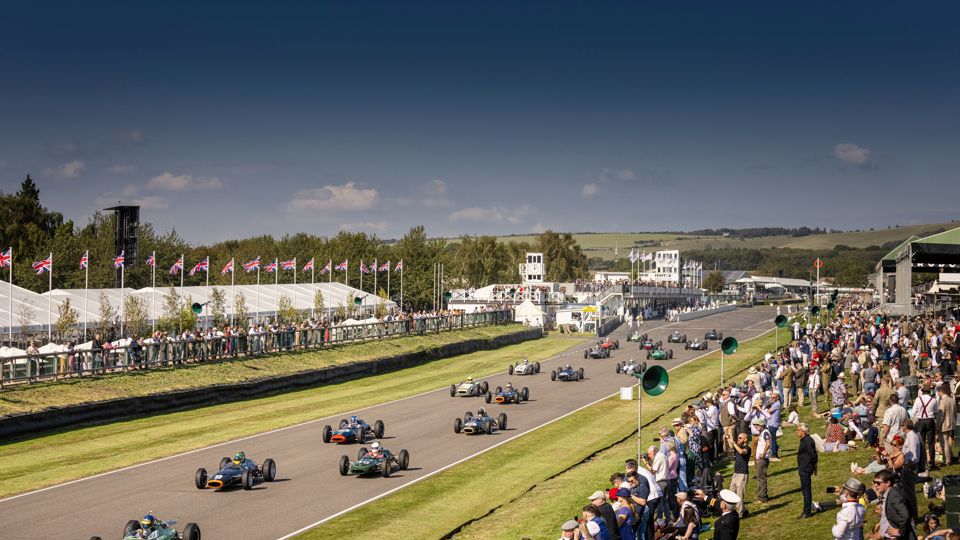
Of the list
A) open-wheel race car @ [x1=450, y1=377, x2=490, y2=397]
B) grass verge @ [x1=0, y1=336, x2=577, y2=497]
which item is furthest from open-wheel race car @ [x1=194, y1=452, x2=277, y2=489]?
open-wheel race car @ [x1=450, y1=377, x2=490, y2=397]

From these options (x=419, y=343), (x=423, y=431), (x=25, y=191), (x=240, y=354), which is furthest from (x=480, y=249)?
(x=423, y=431)

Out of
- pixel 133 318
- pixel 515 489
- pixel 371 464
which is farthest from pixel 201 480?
pixel 133 318

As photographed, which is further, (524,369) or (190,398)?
(524,369)

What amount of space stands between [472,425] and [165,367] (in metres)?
17.3

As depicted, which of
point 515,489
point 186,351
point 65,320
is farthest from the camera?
point 65,320

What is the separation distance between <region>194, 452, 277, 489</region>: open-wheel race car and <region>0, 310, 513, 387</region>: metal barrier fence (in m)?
14.6

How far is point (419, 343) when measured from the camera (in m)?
67.1

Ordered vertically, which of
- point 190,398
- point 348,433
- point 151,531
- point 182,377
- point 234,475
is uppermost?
point 151,531

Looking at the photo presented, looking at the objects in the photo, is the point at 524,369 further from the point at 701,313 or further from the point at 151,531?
the point at 701,313

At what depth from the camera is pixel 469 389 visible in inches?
1781

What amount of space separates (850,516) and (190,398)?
1290 inches

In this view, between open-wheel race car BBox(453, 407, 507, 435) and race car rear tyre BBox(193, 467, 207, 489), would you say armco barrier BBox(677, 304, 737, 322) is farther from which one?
race car rear tyre BBox(193, 467, 207, 489)

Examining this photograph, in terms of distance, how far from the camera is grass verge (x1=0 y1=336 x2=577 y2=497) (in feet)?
90.6

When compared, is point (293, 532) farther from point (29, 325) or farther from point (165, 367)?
point (29, 325)
